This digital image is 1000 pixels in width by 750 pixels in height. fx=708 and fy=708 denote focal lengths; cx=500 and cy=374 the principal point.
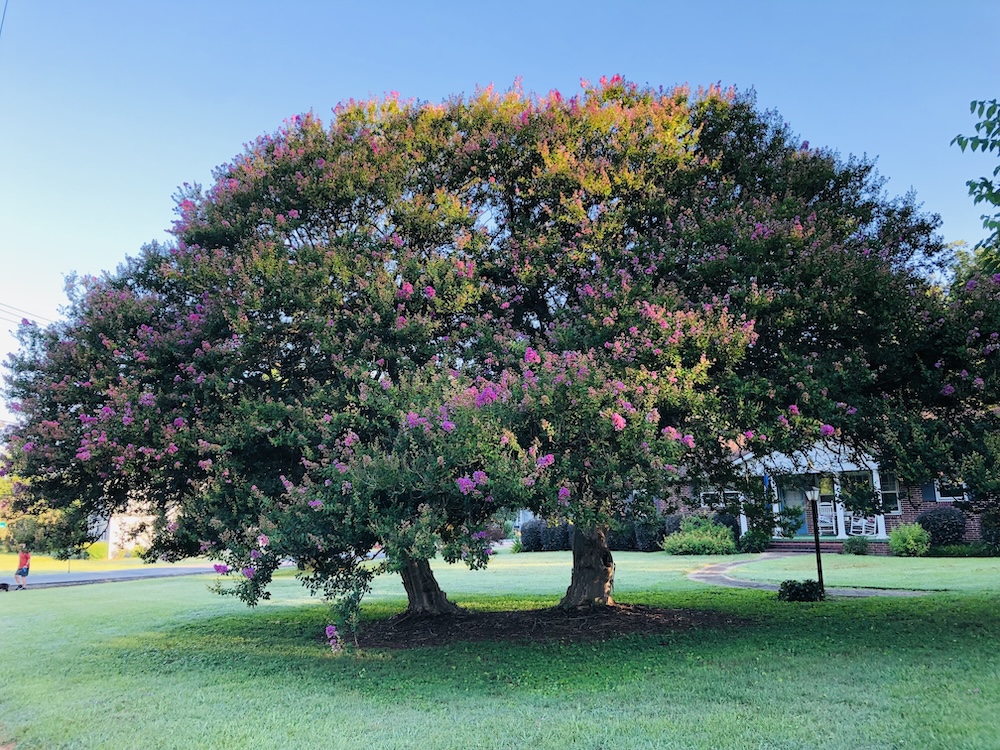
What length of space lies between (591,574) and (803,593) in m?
4.05

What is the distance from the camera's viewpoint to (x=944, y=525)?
2145 centimetres

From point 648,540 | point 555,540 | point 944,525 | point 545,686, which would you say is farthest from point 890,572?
point 555,540

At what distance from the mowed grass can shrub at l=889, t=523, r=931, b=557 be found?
10201 mm

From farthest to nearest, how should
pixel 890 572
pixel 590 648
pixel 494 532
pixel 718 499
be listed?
pixel 890 572 < pixel 718 499 < pixel 590 648 < pixel 494 532

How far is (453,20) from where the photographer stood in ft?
37.7

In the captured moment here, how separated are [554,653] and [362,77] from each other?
864cm

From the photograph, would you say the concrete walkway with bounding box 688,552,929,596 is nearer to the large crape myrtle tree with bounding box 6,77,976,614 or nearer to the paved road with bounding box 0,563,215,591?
the large crape myrtle tree with bounding box 6,77,976,614

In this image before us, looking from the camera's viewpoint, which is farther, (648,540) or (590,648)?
(648,540)

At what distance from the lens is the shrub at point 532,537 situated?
3503 cm

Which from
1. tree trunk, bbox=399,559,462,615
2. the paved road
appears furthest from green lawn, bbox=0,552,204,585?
tree trunk, bbox=399,559,462,615


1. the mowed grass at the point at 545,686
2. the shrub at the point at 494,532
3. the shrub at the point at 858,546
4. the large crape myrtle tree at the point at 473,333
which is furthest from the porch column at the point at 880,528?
the shrub at the point at 494,532

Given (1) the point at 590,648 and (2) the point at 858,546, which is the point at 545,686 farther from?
(2) the point at 858,546

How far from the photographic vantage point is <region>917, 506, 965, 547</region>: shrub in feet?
69.8

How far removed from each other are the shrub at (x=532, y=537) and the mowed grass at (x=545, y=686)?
22.6 metres
